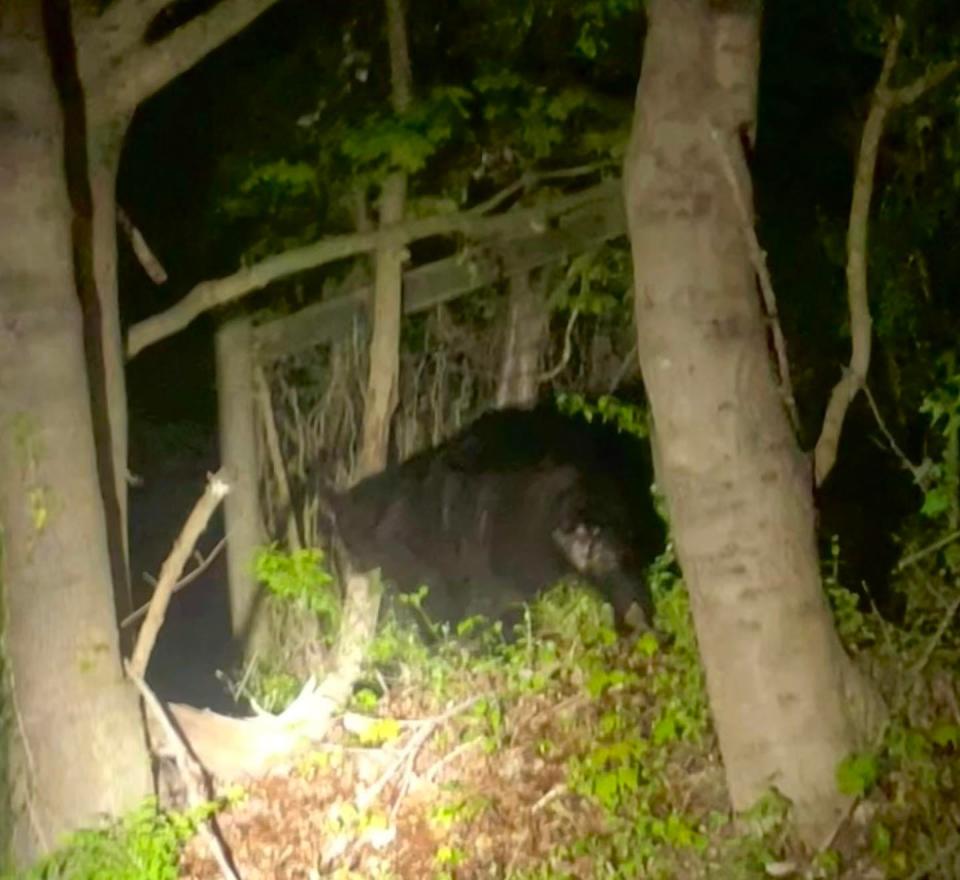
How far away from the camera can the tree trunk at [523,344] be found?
712 cm

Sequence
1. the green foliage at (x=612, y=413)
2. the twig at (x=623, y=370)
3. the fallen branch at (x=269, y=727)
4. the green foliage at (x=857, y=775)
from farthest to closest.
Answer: the twig at (x=623, y=370), the green foliage at (x=612, y=413), the fallen branch at (x=269, y=727), the green foliage at (x=857, y=775)

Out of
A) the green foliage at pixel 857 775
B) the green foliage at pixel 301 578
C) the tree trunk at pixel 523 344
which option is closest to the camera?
the green foliage at pixel 857 775

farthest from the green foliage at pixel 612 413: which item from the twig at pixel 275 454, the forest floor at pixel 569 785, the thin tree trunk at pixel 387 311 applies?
the twig at pixel 275 454

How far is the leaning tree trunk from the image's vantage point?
4.31m

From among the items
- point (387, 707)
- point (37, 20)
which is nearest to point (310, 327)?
point (387, 707)

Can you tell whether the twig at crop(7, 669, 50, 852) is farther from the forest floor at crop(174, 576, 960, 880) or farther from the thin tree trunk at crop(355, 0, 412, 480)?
the thin tree trunk at crop(355, 0, 412, 480)

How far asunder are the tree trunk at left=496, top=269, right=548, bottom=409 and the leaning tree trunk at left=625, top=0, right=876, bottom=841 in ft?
8.76

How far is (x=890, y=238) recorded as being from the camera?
6582mm

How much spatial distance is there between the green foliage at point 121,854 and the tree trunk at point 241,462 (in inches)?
82.8

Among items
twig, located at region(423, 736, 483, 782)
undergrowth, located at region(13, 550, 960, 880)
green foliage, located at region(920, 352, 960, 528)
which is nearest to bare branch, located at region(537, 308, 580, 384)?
undergrowth, located at region(13, 550, 960, 880)

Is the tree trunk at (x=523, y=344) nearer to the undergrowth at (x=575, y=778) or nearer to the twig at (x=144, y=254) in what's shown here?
the undergrowth at (x=575, y=778)

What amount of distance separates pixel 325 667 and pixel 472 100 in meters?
2.68

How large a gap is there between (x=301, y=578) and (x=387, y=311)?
1.33 m

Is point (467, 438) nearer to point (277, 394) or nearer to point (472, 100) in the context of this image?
point (277, 394)
